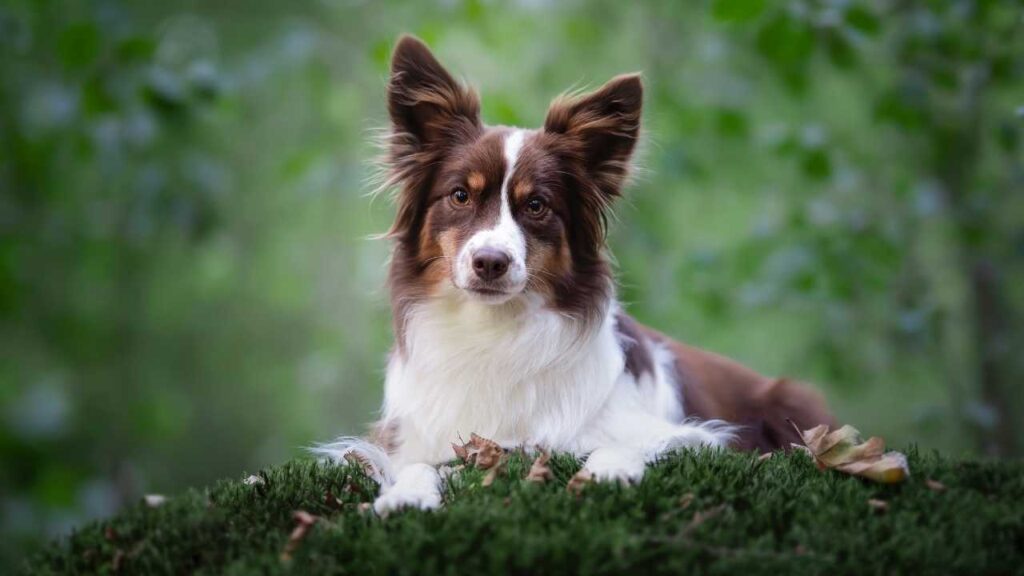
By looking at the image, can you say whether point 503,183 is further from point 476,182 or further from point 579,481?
point 579,481

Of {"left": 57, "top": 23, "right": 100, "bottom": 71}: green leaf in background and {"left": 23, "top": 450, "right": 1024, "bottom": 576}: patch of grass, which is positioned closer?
{"left": 23, "top": 450, "right": 1024, "bottom": 576}: patch of grass

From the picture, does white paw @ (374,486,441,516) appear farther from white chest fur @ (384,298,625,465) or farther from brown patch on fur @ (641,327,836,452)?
brown patch on fur @ (641,327,836,452)

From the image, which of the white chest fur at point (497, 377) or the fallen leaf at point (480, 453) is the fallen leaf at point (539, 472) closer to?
the fallen leaf at point (480, 453)

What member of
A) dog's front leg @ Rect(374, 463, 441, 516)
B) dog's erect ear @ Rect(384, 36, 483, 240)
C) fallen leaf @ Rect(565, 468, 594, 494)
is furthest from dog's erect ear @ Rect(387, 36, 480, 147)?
fallen leaf @ Rect(565, 468, 594, 494)

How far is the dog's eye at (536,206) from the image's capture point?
11.8 feet

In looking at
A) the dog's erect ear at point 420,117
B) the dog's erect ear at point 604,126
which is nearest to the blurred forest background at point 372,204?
the dog's erect ear at point 604,126

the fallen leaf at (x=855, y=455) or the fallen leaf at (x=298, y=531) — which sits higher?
the fallen leaf at (x=855, y=455)

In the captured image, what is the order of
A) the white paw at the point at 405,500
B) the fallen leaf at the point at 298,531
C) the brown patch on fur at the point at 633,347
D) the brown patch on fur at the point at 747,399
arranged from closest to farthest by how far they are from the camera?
the fallen leaf at the point at 298,531
the white paw at the point at 405,500
the brown patch on fur at the point at 633,347
the brown patch on fur at the point at 747,399

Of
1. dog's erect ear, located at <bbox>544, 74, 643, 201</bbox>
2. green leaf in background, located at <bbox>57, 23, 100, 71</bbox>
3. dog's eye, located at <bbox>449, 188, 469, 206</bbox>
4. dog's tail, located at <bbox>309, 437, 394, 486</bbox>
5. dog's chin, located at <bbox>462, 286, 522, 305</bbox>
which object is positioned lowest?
dog's tail, located at <bbox>309, 437, 394, 486</bbox>

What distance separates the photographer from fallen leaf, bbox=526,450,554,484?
2744 mm

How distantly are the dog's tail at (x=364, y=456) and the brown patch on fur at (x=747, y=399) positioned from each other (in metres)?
1.40

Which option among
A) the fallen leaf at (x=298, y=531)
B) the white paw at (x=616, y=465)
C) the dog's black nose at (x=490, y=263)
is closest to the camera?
the fallen leaf at (x=298, y=531)

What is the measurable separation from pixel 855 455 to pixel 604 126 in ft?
5.55

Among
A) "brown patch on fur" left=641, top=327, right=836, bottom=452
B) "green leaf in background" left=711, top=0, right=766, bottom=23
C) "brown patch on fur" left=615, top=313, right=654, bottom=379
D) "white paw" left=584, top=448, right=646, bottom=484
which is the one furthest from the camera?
"green leaf in background" left=711, top=0, right=766, bottom=23
